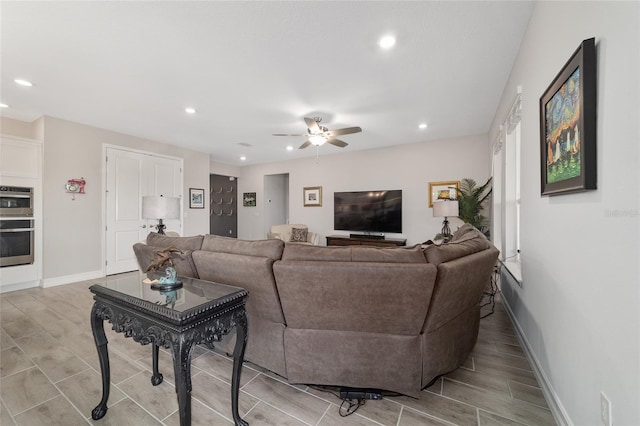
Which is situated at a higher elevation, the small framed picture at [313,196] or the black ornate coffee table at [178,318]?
the small framed picture at [313,196]

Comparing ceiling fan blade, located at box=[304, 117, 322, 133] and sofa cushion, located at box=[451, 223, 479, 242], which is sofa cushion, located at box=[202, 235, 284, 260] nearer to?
sofa cushion, located at box=[451, 223, 479, 242]

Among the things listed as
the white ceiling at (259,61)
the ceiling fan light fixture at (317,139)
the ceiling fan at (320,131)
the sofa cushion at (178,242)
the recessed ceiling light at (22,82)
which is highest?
the recessed ceiling light at (22,82)

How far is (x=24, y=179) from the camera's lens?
12.3ft

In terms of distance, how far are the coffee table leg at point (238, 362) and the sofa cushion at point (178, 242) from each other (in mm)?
846

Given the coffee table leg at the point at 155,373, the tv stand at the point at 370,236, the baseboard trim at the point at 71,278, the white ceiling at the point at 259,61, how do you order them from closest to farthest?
the coffee table leg at the point at 155,373 → the white ceiling at the point at 259,61 → the baseboard trim at the point at 71,278 → the tv stand at the point at 370,236

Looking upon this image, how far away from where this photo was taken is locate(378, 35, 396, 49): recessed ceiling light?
2.13 metres

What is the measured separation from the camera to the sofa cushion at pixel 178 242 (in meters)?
2.04

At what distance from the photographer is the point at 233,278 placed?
1710 millimetres

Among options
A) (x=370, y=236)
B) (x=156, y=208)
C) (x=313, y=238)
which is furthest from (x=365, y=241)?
(x=156, y=208)

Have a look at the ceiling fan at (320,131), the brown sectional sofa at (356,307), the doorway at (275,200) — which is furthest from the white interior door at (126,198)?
the brown sectional sofa at (356,307)

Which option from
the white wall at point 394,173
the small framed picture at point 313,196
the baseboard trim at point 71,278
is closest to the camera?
the baseboard trim at point 71,278

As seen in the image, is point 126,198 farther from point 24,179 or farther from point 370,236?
point 370,236

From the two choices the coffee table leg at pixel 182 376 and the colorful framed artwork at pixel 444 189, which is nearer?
the coffee table leg at pixel 182 376

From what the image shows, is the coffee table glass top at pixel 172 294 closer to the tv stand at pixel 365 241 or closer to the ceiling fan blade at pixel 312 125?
the ceiling fan blade at pixel 312 125
